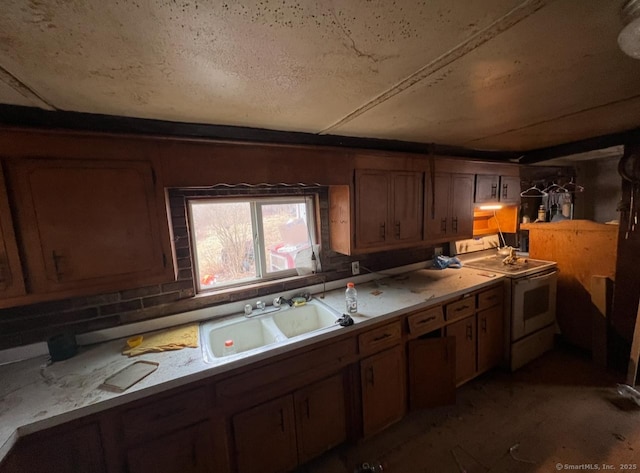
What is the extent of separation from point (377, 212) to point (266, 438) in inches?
68.3

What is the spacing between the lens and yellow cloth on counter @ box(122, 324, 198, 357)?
57.7 inches

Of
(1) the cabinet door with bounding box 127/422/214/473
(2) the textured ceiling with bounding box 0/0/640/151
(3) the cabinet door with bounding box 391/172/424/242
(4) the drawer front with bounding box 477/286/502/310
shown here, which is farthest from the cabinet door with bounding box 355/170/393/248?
(1) the cabinet door with bounding box 127/422/214/473

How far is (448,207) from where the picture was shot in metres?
2.56

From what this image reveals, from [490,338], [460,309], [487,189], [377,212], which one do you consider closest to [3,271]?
[377,212]

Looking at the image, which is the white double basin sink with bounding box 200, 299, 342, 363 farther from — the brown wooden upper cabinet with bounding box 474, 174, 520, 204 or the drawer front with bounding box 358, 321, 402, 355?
the brown wooden upper cabinet with bounding box 474, 174, 520, 204

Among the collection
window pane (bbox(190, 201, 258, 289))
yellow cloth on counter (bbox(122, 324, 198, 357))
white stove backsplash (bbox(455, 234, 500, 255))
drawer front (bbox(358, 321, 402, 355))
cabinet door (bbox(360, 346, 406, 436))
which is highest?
window pane (bbox(190, 201, 258, 289))

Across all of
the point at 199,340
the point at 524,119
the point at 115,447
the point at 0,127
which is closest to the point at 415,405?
the point at 199,340

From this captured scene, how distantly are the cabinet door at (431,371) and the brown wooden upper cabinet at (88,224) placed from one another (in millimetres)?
1876

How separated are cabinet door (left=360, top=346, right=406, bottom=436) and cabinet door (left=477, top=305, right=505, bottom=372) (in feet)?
3.04

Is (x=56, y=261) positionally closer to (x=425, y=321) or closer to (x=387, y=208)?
(x=387, y=208)

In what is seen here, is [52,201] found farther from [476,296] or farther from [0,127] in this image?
[476,296]

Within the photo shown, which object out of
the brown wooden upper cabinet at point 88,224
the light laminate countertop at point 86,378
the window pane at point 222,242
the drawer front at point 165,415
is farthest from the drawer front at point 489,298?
the brown wooden upper cabinet at point 88,224

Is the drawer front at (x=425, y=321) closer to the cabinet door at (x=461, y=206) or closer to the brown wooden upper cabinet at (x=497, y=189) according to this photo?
the cabinet door at (x=461, y=206)

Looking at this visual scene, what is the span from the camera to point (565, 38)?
2.92 feet
